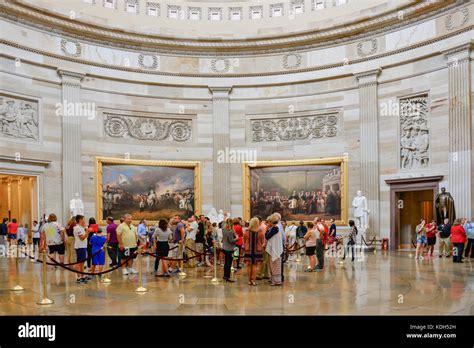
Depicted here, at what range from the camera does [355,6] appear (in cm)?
2639

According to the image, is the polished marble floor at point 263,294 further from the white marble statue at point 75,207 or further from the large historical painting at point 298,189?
the large historical painting at point 298,189

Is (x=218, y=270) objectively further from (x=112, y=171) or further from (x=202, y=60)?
(x=202, y=60)

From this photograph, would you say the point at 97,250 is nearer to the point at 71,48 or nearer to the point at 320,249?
the point at 320,249

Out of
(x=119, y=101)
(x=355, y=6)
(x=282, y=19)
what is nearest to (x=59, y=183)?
(x=119, y=101)

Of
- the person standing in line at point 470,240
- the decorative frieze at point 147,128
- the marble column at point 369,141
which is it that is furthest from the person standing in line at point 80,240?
the marble column at point 369,141

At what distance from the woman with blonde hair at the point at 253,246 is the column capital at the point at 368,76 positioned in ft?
50.4

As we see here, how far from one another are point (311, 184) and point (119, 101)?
38.9ft

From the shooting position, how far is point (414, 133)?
24.5 m

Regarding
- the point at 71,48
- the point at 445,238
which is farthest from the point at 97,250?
the point at 71,48

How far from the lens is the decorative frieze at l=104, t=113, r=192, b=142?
88.9 feet

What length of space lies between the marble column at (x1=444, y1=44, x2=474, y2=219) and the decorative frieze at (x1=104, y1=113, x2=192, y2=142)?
14323 mm

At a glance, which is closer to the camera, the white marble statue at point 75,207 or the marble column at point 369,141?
the white marble statue at point 75,207

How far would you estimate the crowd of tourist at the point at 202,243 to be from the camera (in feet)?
43.1

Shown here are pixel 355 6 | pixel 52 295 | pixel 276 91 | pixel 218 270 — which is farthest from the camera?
pixel 276 91
